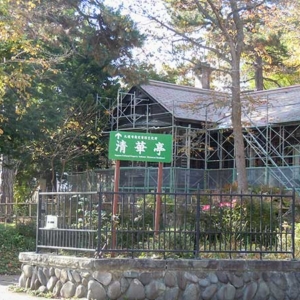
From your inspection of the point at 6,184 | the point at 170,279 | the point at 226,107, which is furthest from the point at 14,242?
the point at 226,107

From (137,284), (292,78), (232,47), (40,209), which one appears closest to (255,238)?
(137,284)

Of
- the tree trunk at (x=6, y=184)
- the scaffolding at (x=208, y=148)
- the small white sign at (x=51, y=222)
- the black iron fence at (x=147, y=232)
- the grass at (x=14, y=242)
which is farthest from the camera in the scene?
the tree trunk at (x=6, y=184)

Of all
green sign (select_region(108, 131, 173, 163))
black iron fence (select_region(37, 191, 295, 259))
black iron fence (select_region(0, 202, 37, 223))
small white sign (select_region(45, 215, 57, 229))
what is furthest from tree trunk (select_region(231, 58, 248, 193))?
small white sign (select_region(45, 215, 57, 229))

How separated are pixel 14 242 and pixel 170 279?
1053 centimetres

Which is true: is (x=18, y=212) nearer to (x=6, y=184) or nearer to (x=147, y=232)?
(x=6, y=184)

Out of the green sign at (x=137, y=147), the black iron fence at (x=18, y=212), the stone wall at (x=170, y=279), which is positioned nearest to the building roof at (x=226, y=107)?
the black iron fence at (x=18, y=212)

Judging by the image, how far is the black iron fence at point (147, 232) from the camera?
38.3 ft

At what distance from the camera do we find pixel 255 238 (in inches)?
489

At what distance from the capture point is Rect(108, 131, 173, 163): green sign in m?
13.1

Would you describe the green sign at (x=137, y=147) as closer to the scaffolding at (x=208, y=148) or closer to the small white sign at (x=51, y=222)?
the small white sign at (x=51, y=222)

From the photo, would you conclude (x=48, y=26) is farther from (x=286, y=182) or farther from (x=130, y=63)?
(x=286, y=182)

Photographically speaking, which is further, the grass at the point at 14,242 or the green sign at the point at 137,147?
the grass at the point at 14,242

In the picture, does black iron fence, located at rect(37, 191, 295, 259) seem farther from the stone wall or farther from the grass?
the grass

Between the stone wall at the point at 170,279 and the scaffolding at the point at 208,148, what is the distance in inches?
573
